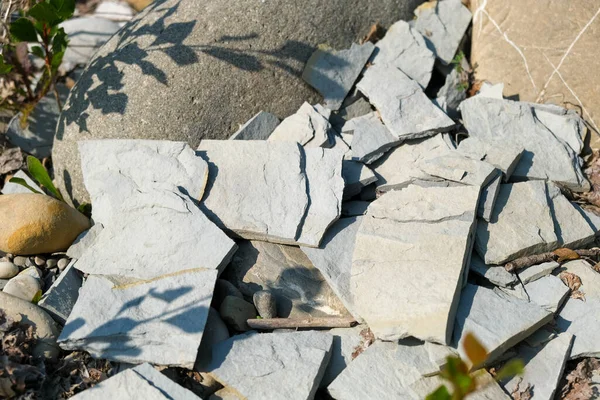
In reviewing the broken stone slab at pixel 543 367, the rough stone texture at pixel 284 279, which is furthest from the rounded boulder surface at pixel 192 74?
the broken stone slab at pixel 543 367

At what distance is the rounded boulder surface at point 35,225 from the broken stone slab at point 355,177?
144 centimetres

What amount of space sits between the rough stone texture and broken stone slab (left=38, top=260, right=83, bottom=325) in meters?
0.73

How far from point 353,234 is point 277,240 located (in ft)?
1.25

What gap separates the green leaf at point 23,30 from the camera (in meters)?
3.43

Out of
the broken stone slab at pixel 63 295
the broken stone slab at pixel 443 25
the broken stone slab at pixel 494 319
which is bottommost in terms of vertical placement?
the broken stone slab at pixel 63 295

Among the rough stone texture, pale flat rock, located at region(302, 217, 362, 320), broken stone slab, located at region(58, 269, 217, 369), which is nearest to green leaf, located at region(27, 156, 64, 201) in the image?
broken stone slab, located at region(58, 269, 217, 369)

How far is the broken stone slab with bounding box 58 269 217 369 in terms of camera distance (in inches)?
101

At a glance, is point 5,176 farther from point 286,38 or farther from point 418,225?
point 418,225

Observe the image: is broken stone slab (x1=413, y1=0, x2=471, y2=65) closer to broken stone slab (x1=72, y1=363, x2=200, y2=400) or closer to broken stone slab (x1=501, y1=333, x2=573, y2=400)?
broken stone slab (x1=501, y1=333, x2=573, y2=400)

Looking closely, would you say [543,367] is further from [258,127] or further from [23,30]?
[23,30]

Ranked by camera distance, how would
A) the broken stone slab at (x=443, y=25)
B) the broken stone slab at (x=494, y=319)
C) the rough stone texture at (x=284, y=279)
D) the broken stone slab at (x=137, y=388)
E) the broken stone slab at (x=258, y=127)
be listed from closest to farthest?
the broken stone slab at (x=137, y=388) → the broken stone slab at (x=494, y=319) → the rough stone texture at (x=284, y=279) → the broken stone slab at (x=258, y=127) → the broken stone slab at (x=443, y=25)

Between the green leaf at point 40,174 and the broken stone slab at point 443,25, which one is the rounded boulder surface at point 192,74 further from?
the broken stone slab at point 443,25

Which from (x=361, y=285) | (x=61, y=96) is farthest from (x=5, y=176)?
(x=361, y=285)

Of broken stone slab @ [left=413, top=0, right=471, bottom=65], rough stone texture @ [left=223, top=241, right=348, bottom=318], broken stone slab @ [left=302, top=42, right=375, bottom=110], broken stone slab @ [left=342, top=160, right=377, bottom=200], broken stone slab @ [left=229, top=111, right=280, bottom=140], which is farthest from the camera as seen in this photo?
broken stone slab @ [left=413, top=0, right=471, bottom=65]
